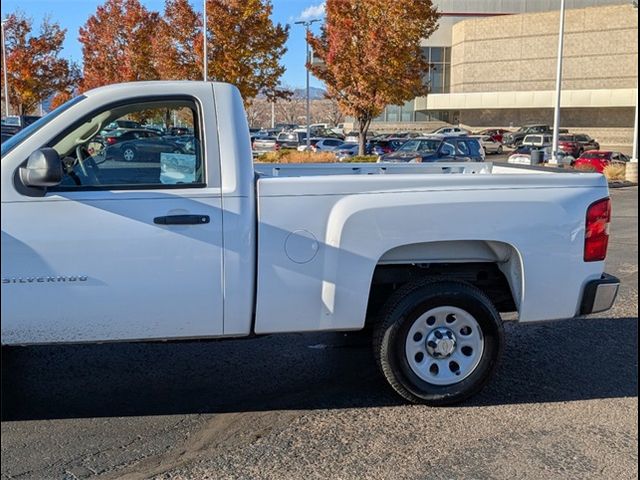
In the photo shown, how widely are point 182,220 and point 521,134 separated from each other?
5585cm

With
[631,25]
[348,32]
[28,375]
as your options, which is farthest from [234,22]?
[631,25]

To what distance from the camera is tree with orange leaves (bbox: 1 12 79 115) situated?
135 feet

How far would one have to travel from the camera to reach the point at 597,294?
4453 millimetres

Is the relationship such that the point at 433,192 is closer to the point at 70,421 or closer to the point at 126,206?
the point at 126,206

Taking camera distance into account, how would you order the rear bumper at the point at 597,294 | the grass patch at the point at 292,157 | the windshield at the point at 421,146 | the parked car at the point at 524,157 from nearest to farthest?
1. the rear bumper at the point at 597,294
2. the parked car at the point at 524,157
3. the windshield at the point at 421,146
4. the grass patch at the point at 292,157

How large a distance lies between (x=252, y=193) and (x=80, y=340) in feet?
4.29

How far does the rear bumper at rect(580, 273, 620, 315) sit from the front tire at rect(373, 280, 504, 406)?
59 centimetres

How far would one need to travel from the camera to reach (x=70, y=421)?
414cm

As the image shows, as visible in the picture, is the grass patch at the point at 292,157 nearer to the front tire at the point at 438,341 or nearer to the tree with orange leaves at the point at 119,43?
the tree with orange leaves at the point at 119,43

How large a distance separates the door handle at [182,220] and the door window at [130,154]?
7.9 inches

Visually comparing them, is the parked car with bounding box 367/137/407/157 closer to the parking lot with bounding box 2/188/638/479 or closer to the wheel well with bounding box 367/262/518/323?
the parking lot with bounding box 2/188/638/479

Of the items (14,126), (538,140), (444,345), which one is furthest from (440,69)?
(444,345)

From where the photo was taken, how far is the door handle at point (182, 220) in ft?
12.6

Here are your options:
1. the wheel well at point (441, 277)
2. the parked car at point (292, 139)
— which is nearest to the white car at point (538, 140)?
the parked car at point (292, 139)
